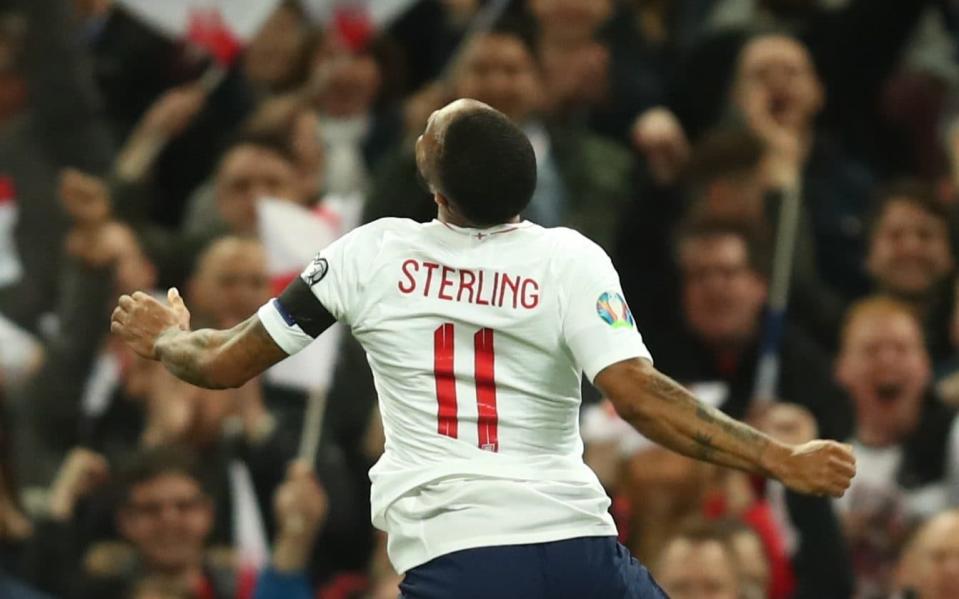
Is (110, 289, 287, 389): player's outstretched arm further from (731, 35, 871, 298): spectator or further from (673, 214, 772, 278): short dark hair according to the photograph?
(731, 35, 871, 298): spectator

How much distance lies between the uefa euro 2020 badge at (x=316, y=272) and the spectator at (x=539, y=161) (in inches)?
139

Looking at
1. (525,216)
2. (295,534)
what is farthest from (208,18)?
(295,534)

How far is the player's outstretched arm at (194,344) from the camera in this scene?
5348 millimetres

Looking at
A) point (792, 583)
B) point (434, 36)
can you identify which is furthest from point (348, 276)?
point (434, 36)

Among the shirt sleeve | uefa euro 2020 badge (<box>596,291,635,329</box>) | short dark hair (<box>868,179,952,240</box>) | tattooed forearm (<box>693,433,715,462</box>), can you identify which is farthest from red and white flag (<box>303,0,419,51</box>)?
tattooed forearm (<box>693,433,715,462</box>)

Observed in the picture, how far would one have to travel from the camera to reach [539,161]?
9391mm

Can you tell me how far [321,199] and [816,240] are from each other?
2.11m

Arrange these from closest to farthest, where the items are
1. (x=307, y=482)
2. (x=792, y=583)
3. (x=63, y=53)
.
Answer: (x=792, y=583)
(x=307, y=482)
(x=63, y=53)

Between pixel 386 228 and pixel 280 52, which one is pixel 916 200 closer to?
pixel 280 52

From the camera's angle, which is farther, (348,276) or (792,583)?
(792,583)

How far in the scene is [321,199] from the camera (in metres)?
10.2

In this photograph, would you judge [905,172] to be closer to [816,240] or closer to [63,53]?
[816,240]

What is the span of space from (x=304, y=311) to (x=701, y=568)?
2668 millimetres

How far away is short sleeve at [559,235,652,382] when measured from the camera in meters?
5.04
